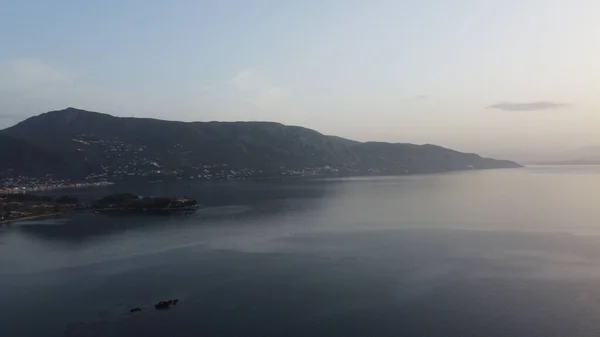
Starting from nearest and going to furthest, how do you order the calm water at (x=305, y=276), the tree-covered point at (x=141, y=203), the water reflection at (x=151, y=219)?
1. the calm water at (x=305, y=276)
2. the water reflection at (x=151, y=219)
3. the tree-covered point at (x=141, y=203)

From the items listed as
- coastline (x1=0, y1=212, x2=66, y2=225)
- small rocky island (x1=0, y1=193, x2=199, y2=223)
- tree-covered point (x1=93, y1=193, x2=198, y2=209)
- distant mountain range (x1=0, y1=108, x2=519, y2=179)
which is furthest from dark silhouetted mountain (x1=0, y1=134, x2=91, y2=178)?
coastline (x1=0, y1=212, x2=66, y2=225)

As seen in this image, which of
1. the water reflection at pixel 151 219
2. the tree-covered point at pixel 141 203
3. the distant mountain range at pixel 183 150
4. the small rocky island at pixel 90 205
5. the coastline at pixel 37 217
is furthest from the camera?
the distant mountain range at pixel 183 150

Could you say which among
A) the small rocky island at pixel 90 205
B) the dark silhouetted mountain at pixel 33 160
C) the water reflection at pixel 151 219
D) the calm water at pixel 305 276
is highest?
the dark silhouetted mountain at pixel 33 160

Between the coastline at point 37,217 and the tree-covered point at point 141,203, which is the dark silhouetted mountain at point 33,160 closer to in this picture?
the tree-covered point at point 141,203

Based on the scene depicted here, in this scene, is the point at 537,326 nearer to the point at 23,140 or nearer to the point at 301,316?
the point at 301,316

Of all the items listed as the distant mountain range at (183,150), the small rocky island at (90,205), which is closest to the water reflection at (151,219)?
the small rocky island at (90,205)

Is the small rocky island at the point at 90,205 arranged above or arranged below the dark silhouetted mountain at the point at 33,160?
below

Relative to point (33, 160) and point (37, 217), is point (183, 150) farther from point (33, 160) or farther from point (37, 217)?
point (37, 217)
